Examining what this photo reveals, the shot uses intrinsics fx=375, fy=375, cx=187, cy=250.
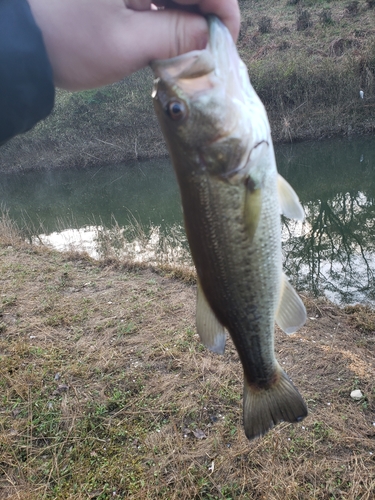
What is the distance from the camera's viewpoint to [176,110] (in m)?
1.41

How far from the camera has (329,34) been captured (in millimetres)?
23984

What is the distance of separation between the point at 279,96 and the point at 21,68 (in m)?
22.8

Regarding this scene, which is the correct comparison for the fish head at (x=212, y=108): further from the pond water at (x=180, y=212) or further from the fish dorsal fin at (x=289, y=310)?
the pond water at (x=180, y=212)

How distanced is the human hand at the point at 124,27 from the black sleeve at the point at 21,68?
64 mm

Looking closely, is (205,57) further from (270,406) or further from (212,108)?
(270,406)

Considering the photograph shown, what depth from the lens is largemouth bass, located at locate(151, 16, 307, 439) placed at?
1.40 m

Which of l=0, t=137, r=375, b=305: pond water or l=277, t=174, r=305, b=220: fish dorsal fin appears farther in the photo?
l=0, t=137, r=375, b=305: pond water

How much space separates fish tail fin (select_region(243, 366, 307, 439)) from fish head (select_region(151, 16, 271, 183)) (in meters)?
1.01

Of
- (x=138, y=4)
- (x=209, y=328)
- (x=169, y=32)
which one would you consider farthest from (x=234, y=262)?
(x=138, y=4)

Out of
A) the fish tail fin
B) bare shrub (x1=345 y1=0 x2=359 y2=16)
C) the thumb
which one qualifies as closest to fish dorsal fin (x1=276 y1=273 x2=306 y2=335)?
the fish tail fin

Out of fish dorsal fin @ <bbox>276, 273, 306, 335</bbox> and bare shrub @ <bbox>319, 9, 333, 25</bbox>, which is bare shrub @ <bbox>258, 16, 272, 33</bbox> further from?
fish dorsal fin @ <bbox>276, 273, 306, 335</bbox>

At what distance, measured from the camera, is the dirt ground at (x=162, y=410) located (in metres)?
3.00

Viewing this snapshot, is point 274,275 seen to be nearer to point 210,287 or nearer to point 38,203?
point 210,287

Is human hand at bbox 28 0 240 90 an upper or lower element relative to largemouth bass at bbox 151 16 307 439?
upper
